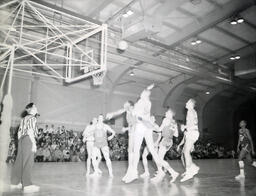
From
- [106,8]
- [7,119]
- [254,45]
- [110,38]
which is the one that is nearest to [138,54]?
[110,38]

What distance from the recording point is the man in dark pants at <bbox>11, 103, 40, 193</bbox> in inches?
181

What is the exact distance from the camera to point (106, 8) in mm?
11039

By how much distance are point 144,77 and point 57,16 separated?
987cm

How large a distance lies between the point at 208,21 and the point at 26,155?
1041 centimetres

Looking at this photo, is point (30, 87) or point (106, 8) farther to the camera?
point (30, 87)

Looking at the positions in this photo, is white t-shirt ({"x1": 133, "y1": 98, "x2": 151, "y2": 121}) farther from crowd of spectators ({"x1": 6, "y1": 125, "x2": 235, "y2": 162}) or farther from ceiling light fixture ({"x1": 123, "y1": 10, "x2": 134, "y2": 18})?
crowd of spectators ({"x1": 6, "y1": 125, "x2": 235, "y2": 162})

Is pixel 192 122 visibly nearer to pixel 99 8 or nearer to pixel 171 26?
pixel 99 8

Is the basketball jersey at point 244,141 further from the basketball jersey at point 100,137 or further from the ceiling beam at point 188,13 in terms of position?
the ceiling beam at point 188,13

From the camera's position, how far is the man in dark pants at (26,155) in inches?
181

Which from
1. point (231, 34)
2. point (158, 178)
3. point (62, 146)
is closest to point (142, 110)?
point (158, 178)

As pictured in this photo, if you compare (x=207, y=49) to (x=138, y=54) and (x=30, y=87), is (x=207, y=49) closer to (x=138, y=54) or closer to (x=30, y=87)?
(x=138, y=54)

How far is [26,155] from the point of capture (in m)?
4.70

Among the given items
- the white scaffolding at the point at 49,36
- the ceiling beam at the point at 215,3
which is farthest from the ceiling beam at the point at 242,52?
the white scaffolding at the point at 49,36

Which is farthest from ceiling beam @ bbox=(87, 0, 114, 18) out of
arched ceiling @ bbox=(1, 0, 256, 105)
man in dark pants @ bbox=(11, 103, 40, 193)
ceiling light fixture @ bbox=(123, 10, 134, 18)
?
man in dark pants @ bbox=(11, 103, 40, 193)
